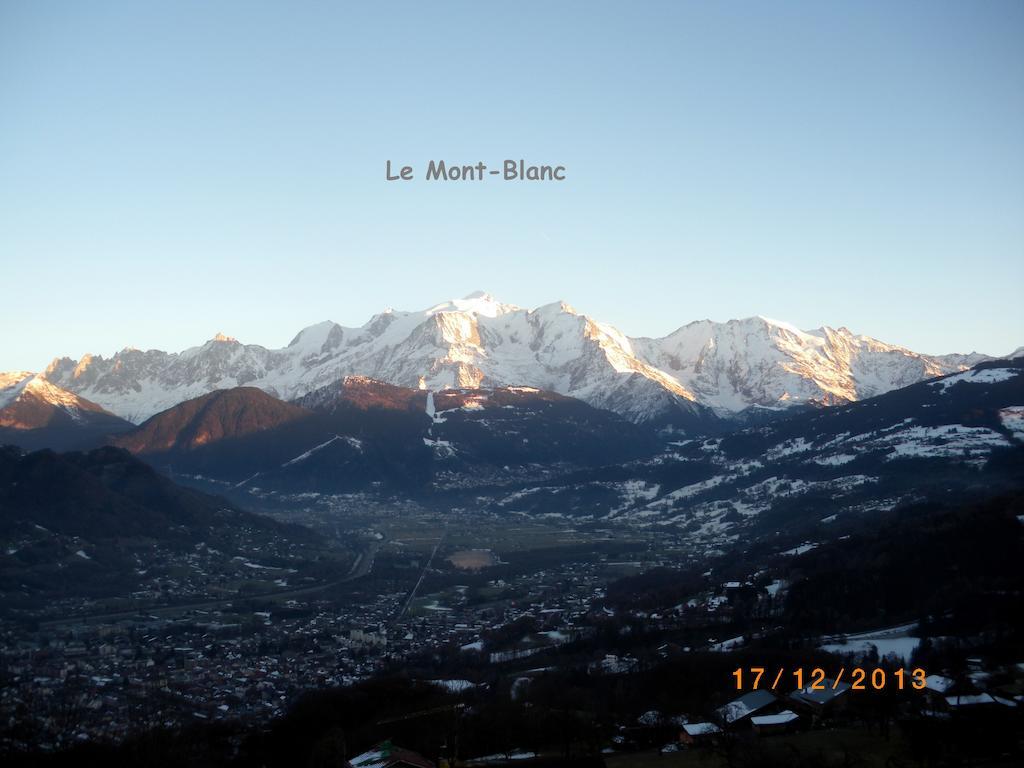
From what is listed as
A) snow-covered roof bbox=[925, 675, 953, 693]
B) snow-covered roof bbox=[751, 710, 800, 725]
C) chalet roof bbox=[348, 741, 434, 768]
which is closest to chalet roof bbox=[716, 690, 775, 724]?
snow-covered roof bbox=[751, 710, 800, 725]

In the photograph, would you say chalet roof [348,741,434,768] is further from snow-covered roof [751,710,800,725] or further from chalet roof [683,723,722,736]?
snow-covered roof [751,710,800,725]

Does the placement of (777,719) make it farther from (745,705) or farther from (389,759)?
(389,759)

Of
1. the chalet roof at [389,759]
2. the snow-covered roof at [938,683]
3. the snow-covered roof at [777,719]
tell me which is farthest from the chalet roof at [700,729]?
the chalet roof at [389,759]

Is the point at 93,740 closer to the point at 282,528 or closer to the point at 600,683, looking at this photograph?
the point at 600,683

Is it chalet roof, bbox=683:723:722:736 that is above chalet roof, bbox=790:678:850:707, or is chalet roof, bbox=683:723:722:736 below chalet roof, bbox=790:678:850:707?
below

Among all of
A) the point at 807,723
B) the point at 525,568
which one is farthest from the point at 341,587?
the point at 807,723

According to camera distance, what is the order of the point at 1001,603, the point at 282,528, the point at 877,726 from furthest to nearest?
the point at 282,528 → the point at 1001,603 → the point at 877,726
